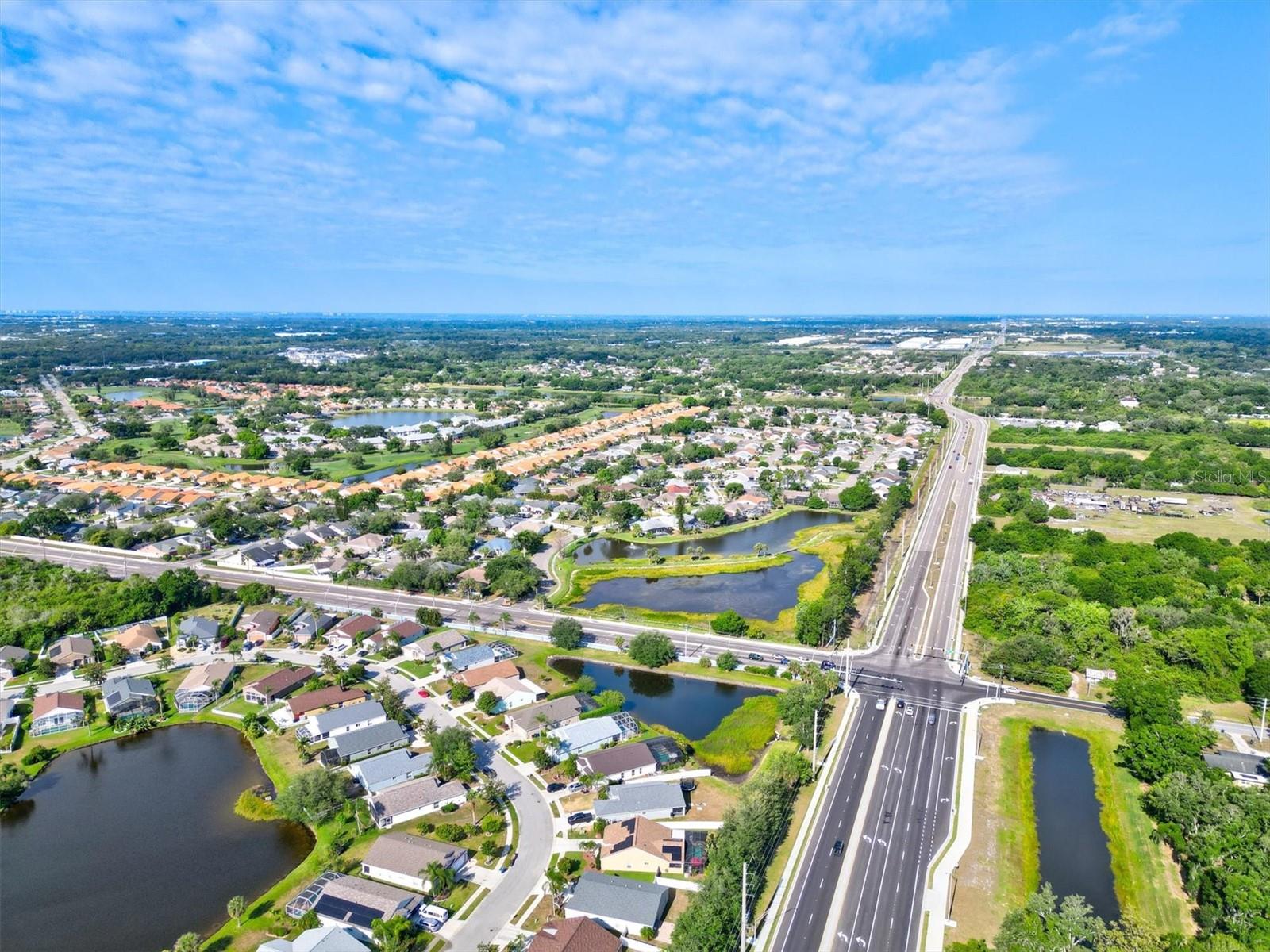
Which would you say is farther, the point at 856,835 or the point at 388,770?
the point at 388,770

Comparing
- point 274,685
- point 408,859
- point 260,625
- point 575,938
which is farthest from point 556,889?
point 260,625

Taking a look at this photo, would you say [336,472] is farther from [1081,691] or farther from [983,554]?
[1081,691]

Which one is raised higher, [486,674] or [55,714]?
[486,674]

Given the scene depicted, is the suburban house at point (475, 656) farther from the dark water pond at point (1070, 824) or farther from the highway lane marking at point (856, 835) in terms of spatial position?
the dark water pond at point (1070, 824)

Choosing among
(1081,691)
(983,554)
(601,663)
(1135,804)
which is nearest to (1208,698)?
(1081,691)

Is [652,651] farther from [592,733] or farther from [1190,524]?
[1190,524]

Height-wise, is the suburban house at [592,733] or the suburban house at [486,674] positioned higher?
the suburban house at [486,674]

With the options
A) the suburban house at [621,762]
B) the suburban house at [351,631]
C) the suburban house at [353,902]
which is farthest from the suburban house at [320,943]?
the suburban house at [351,631]
